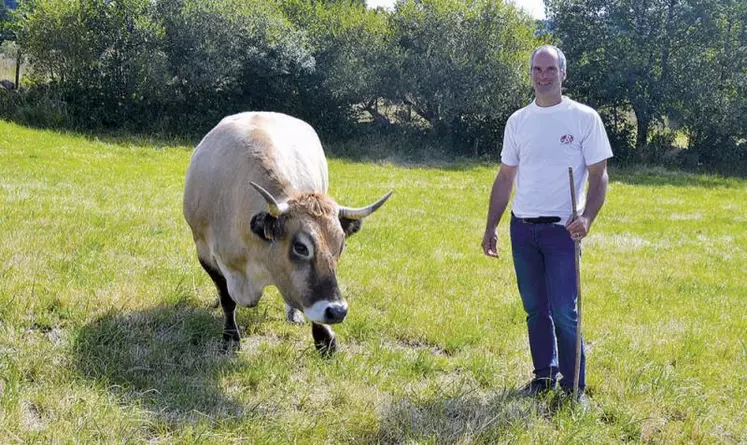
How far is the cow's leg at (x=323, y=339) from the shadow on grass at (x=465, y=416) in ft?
3.19

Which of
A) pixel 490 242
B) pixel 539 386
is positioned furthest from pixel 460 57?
pixel 539 386

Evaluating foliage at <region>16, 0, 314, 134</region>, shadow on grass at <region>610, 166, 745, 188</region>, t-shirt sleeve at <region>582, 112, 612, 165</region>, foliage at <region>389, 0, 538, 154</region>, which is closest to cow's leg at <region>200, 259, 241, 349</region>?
t-shirt sleeve at <region>582, 112, 612, 165</region>

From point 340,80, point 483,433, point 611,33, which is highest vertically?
point 611,33

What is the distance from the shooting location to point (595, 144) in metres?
4.09

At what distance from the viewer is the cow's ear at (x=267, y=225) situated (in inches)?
170

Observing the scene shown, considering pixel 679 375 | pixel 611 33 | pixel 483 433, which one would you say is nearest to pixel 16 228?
pixel 483 433

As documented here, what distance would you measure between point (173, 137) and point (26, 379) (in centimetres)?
1739

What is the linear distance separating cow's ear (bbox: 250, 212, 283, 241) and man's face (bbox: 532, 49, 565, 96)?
6.51ft

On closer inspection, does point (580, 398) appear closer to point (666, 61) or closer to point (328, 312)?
point (328, 312)

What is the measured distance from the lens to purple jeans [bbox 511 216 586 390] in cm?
426

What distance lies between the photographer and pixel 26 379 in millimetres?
4102

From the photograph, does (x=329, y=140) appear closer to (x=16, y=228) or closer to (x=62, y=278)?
(x=16, y=228)

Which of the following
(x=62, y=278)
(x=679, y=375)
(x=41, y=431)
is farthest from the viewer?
(x=62, y=278)

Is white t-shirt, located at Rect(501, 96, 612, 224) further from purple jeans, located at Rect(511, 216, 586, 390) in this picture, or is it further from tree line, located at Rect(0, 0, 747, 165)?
tree line, located at Rect(0, 0, 747, 165)
